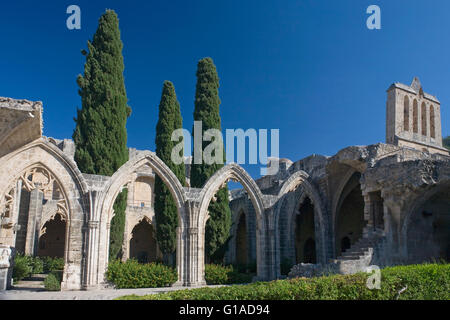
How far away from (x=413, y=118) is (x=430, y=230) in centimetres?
1600

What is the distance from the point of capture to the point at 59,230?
2239 centimetres

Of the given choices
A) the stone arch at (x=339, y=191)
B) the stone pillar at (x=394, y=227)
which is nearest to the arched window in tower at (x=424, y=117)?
the stone arch at (x=339, y=191)

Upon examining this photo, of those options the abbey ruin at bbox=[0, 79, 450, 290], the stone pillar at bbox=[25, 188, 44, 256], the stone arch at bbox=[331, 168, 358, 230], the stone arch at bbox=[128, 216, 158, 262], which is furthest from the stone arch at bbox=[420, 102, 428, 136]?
the stone pillar at bbox=[25, 188, 44, 256]

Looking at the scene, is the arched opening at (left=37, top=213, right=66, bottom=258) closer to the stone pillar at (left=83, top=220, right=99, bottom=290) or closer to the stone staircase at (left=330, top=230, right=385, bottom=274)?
the stone pillar at (left=83, top=220, right=99, bottom=290)

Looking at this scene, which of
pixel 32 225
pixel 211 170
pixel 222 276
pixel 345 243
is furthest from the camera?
pixel 345 243

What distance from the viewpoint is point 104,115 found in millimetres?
15156

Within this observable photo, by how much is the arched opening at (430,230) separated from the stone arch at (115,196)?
736 cm

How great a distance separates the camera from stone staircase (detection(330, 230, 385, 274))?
1124cm

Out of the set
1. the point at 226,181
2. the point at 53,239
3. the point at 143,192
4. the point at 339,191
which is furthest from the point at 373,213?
the point at 53,239

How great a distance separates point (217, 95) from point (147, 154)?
5.78m

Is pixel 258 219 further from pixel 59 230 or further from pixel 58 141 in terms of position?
pixel 58 141

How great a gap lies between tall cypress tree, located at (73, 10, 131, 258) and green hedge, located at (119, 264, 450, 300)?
320 inches

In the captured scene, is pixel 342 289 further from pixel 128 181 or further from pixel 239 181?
pixel 128 181
